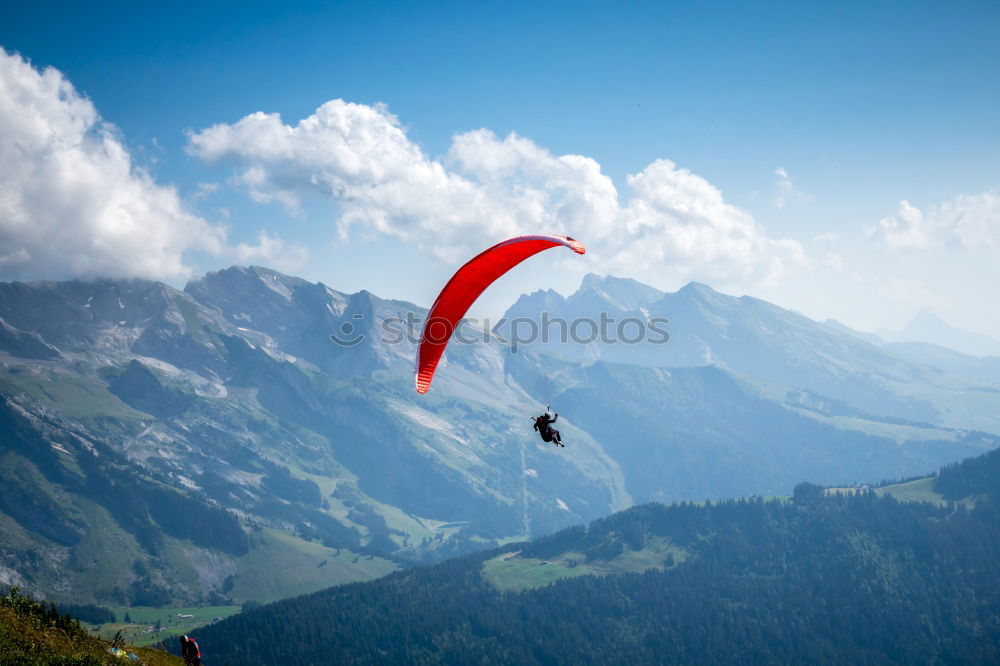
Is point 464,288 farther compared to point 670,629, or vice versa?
point 670,629

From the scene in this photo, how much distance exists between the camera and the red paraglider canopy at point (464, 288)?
28984 mm

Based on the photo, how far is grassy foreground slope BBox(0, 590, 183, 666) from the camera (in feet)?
85.1

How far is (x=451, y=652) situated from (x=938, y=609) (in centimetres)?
13402

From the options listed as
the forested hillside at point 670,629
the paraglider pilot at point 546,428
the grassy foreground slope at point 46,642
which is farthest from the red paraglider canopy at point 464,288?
the forested hillside at point 670,629

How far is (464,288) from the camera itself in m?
31.2

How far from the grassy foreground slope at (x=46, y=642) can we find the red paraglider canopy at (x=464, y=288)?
57.0ft

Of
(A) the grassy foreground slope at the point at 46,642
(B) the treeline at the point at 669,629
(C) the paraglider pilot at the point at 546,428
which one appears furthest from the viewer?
(B) the treeline at the point at 669,629

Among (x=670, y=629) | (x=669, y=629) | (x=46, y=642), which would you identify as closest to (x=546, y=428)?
(x=46, y=642)

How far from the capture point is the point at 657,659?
6860 inches

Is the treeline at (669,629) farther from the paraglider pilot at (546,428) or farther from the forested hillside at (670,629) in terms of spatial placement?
the paraglider pilot at (546,428)

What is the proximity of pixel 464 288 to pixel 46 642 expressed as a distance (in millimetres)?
22783

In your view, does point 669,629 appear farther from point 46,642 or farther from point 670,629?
point 46,642

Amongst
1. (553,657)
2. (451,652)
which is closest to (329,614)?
(451,652)

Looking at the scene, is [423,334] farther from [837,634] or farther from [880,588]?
[880,588]
